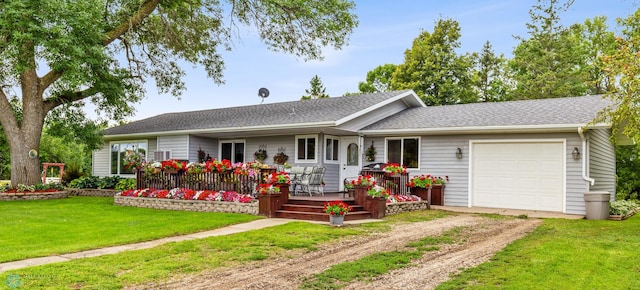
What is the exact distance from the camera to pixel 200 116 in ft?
65.8

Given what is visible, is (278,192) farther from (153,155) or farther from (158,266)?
(153,155)

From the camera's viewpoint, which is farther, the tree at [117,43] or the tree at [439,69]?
the tree at [439,69]

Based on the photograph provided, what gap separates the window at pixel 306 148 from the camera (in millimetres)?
15266

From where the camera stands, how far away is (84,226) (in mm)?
9273

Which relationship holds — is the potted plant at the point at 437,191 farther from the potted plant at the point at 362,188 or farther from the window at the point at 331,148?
the window at the point at 331,148

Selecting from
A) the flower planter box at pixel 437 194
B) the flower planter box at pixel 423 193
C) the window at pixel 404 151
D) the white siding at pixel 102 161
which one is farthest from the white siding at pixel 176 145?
the flower planter box at pixel 437 194

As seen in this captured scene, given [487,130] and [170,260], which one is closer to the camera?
[170,260]

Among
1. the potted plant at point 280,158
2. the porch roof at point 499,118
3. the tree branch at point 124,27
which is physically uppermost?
the tree branch at point 124,27

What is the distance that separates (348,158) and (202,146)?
560 cm

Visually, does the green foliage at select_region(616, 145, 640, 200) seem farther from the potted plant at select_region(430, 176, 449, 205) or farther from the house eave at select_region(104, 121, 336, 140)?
the house eave at select_region(104, 121, 336, 140)

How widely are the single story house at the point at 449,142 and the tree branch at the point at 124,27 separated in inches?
143

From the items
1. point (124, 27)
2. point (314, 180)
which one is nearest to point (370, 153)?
point (314, 180)

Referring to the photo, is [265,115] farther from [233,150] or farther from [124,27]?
[124,27]

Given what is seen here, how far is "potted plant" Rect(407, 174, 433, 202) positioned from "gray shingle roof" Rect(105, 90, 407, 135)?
2670 mm
